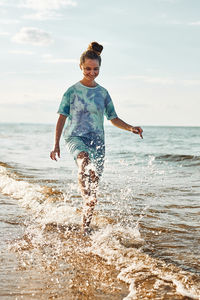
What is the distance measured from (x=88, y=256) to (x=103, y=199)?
2872mm

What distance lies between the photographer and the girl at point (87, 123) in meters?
4.33

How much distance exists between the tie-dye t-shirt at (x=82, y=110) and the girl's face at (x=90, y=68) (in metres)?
0.14

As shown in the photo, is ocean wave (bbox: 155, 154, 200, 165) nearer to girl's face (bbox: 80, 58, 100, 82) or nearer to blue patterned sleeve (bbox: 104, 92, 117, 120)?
blue patterned sleeve (bbox: 104, 92, 117, 120)

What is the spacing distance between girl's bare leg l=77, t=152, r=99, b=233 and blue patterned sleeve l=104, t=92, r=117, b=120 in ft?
2.30

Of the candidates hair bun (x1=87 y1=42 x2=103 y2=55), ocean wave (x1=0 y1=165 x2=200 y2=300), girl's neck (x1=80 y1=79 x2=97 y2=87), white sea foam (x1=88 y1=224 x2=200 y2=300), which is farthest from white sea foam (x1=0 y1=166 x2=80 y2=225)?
hair bun (x1=87 y1=42 x2=103 y2=55)

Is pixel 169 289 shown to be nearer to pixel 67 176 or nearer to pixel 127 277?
pixel 127 277

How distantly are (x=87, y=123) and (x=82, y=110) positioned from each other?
17 cm

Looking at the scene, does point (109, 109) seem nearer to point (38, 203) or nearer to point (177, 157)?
point (38, 203)

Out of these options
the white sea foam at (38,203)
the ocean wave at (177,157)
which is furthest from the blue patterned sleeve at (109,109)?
the ocean wave at (177,157)

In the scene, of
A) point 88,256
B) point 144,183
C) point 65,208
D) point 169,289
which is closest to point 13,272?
point 88,256

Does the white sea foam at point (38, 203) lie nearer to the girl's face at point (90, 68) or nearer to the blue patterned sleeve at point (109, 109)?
the blue patterned sleeve at point (109, 109)

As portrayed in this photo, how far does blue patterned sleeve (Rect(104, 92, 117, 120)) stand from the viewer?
4.61 metres

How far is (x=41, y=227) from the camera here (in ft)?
15.8

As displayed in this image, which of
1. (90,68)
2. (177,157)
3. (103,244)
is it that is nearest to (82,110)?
(90,68)
